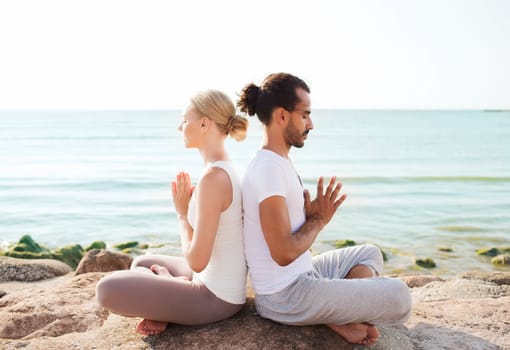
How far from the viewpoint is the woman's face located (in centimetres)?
399

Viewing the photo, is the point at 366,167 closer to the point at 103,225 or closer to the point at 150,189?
the point at 150,189

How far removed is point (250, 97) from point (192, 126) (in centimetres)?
49

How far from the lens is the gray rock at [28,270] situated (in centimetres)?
833

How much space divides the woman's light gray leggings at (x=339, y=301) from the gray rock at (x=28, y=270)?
572 centimetres

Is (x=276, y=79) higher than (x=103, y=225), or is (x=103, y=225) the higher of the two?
(x=276, y=79)

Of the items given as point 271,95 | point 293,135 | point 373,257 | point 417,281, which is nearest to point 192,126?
point 271,95

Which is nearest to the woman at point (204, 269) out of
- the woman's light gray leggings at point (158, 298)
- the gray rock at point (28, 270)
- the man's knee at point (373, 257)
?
the woman's light gray leggings at point (158, 298)

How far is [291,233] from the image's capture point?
12.1ft

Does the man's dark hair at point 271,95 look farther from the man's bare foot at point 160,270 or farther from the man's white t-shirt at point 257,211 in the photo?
the man's bare foot at point 160,270

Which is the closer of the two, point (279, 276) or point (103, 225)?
point (279, 276)

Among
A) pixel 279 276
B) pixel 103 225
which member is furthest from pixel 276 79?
pixel 103 225

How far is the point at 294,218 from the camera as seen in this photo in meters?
3.83

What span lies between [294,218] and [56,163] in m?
31.3

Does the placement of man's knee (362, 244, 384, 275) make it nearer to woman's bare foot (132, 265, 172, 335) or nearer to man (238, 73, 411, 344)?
man (238, 73, 411, 344)
